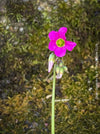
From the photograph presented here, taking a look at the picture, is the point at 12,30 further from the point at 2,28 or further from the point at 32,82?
the point at 32,82

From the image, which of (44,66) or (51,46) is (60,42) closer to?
(51,46)

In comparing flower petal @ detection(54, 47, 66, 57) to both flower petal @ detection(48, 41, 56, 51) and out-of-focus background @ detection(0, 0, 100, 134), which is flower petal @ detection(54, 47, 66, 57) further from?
out-of-focus background @ detection(0, 0, 100, 134)

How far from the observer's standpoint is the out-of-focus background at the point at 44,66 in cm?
210

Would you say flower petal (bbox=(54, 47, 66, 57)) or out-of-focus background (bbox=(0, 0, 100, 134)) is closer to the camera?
flower petal (bbox=(54, 47, 66, 57))

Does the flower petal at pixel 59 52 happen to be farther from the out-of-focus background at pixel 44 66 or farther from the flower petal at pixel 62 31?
the out-of-focus background at pixel 44 66

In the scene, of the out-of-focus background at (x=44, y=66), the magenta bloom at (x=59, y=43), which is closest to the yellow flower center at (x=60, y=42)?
the magenta bloom at (x=59, y=43)

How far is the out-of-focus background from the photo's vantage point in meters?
2.10

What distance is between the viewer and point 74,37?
7.00ft

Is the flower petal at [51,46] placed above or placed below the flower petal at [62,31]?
below

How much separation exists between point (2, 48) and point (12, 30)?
20 centimetres

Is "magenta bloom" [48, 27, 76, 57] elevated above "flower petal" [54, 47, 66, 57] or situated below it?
above

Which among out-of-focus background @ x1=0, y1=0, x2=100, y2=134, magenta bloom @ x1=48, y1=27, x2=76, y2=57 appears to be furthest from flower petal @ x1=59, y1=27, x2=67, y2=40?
out-of-focus background @ x1=0, y1=0, x2=100, y2=134

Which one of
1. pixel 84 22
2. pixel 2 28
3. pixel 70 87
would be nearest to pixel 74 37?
pixel 84 22

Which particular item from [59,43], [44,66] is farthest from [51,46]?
[44,66]
